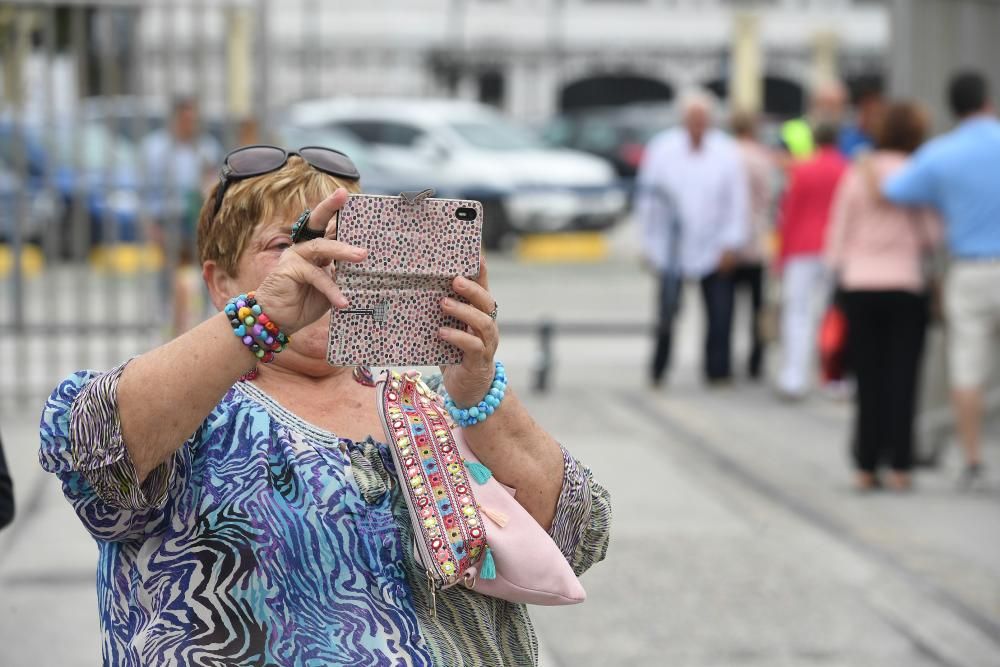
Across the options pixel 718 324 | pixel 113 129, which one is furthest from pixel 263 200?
pixel 718 324

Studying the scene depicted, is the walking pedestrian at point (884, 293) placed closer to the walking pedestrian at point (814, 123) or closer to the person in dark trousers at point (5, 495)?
the walking pedestrian at point (814, 123)

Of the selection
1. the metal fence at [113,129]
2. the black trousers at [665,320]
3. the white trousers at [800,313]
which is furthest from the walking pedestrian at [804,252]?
the metal fence at [113,129]

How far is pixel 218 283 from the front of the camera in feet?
8.48

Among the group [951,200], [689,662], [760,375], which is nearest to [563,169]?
[760,375]

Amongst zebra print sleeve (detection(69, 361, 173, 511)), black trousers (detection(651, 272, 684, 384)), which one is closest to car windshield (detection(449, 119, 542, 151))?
black trousers (detection(651, 272, 684, 384))

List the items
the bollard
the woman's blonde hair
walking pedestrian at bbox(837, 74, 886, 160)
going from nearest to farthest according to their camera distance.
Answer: the woman's blonde hair → the bollard → walking pedestrian at bbox(837, 74, 886, 160)

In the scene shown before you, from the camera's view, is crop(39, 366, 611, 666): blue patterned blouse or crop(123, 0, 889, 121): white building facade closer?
crop(39, 366, 611, 666): blue patterned blouse

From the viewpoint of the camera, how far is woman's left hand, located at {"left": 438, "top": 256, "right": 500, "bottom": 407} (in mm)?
2184

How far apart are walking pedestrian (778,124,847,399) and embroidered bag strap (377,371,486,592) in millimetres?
7707

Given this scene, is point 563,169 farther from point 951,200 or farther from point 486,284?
point 486,284

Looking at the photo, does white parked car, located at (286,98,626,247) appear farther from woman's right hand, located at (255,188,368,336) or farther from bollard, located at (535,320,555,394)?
woman's right hand, located at (255,188,368,336)

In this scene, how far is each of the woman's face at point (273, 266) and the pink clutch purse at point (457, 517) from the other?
0.13 m

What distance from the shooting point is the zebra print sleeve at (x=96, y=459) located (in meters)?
2.17

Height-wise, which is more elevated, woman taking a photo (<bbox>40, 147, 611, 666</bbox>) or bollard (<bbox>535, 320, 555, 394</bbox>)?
woman taking a photo (<bbox>40, 147, 611, 666</bbox>)
